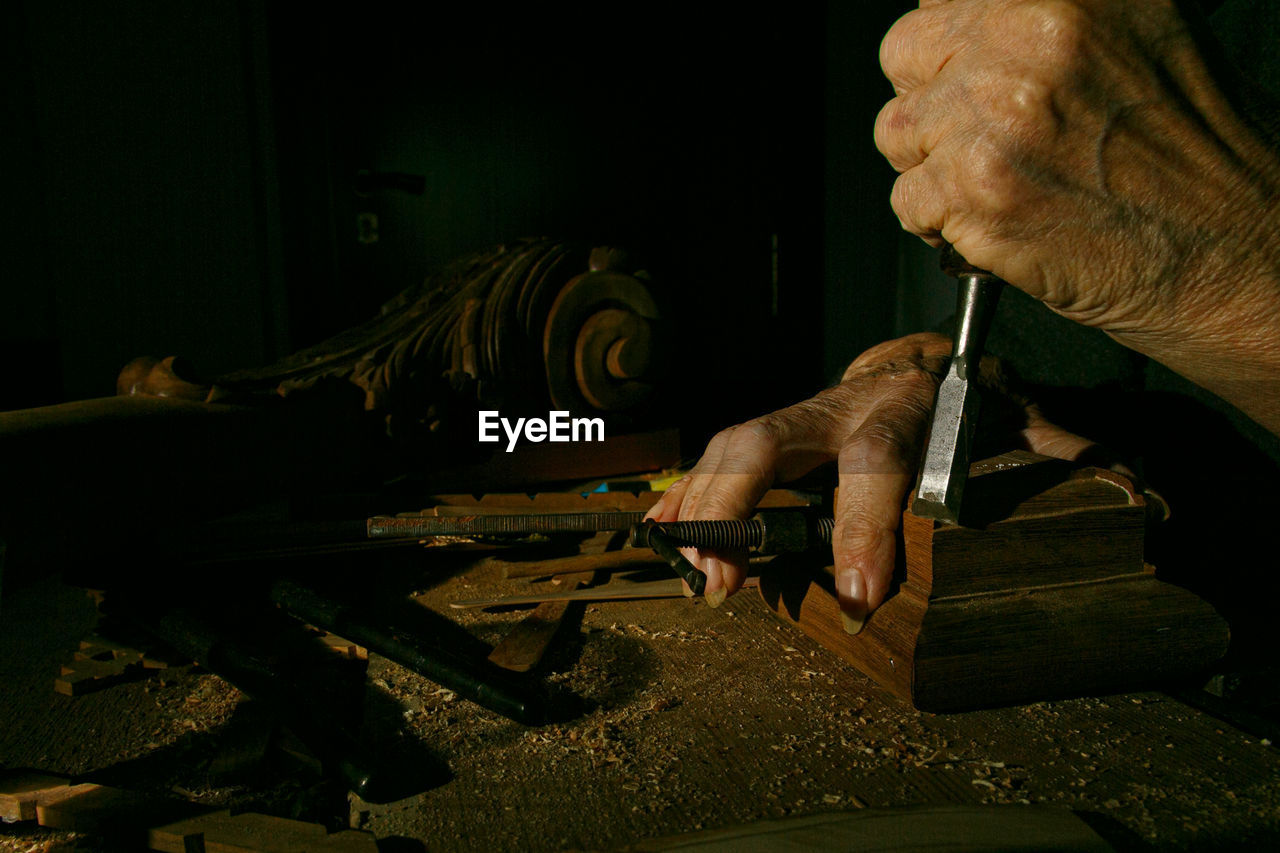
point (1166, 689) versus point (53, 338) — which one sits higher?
point (53, 338)

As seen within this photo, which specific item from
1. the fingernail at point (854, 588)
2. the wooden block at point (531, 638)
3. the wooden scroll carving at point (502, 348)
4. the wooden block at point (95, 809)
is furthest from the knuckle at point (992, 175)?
the wooden scroll carving at point (502, 348)

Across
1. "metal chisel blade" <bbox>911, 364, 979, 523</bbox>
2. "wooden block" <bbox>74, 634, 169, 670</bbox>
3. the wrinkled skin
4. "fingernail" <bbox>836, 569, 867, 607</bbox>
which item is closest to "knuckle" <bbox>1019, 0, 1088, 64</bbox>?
the wrinkled skin

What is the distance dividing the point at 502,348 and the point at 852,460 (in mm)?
1585

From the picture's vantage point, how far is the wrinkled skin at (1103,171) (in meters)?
0.76

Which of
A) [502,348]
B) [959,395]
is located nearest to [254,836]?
[959,395]

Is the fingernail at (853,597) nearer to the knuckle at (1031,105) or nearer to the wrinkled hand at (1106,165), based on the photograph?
the wrinkled hand at (1106,165)

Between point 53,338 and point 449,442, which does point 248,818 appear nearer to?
point 449,442

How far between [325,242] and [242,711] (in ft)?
8.04

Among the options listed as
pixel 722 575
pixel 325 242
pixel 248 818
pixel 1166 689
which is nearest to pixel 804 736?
pixel 722 575

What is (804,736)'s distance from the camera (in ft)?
3.14

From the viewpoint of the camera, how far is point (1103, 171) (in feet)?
2.58

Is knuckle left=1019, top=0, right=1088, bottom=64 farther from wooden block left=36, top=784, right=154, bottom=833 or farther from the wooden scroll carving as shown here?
the wooden scroll carving

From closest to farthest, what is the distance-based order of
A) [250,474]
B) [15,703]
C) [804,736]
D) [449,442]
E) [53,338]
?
[804,736]
[15,703]
[250,474]
[449,442]
[53,338]

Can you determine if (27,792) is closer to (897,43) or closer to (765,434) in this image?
(765,434)
